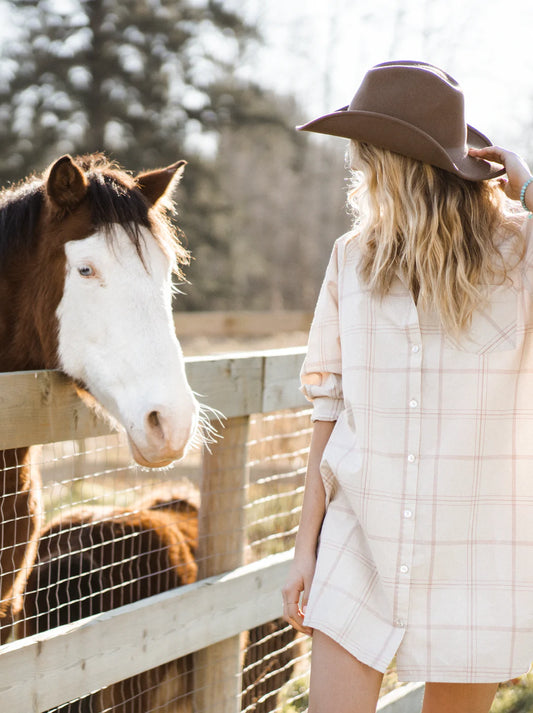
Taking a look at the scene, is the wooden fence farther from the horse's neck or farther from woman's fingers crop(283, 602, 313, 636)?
woman's fingers crop(283, 602, 313, 636)

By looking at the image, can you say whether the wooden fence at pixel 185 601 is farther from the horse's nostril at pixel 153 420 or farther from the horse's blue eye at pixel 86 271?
the horse's blue eye at pixel 86 271

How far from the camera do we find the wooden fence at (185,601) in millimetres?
1882

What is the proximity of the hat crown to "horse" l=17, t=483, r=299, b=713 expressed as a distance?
4.78 feet

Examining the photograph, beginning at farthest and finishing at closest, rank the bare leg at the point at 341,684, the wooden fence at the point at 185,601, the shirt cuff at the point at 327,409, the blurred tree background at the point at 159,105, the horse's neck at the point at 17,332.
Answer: the blurred tree background at the point at 159,105 → the horse's neck at the point at 17,332 → the wooden fence at the point at 185,601 → the shirt cuff at the point at 327,409 → the bare leg at the point at 341,684

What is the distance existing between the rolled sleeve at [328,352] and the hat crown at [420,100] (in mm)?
336

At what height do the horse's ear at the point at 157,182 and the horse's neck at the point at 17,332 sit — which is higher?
the horse's ear at the point at 157,182

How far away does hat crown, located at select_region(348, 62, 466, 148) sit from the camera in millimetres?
1610

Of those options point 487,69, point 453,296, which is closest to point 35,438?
point 453,296

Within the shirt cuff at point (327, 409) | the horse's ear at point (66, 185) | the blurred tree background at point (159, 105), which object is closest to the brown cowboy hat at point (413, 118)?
the shirt cuff at point (327, 409)

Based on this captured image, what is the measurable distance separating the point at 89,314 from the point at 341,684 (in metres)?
1.25

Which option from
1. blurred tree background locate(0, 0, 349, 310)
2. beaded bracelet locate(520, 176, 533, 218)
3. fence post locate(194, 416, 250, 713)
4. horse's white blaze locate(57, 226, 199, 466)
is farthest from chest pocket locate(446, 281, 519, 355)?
blurred tree background locate(0, 0, 349, 310)

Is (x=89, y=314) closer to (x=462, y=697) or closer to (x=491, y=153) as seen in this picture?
(x=491, y=153)

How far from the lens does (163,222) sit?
2443 mm

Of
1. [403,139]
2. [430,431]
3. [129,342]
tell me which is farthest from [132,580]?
[403,139]
